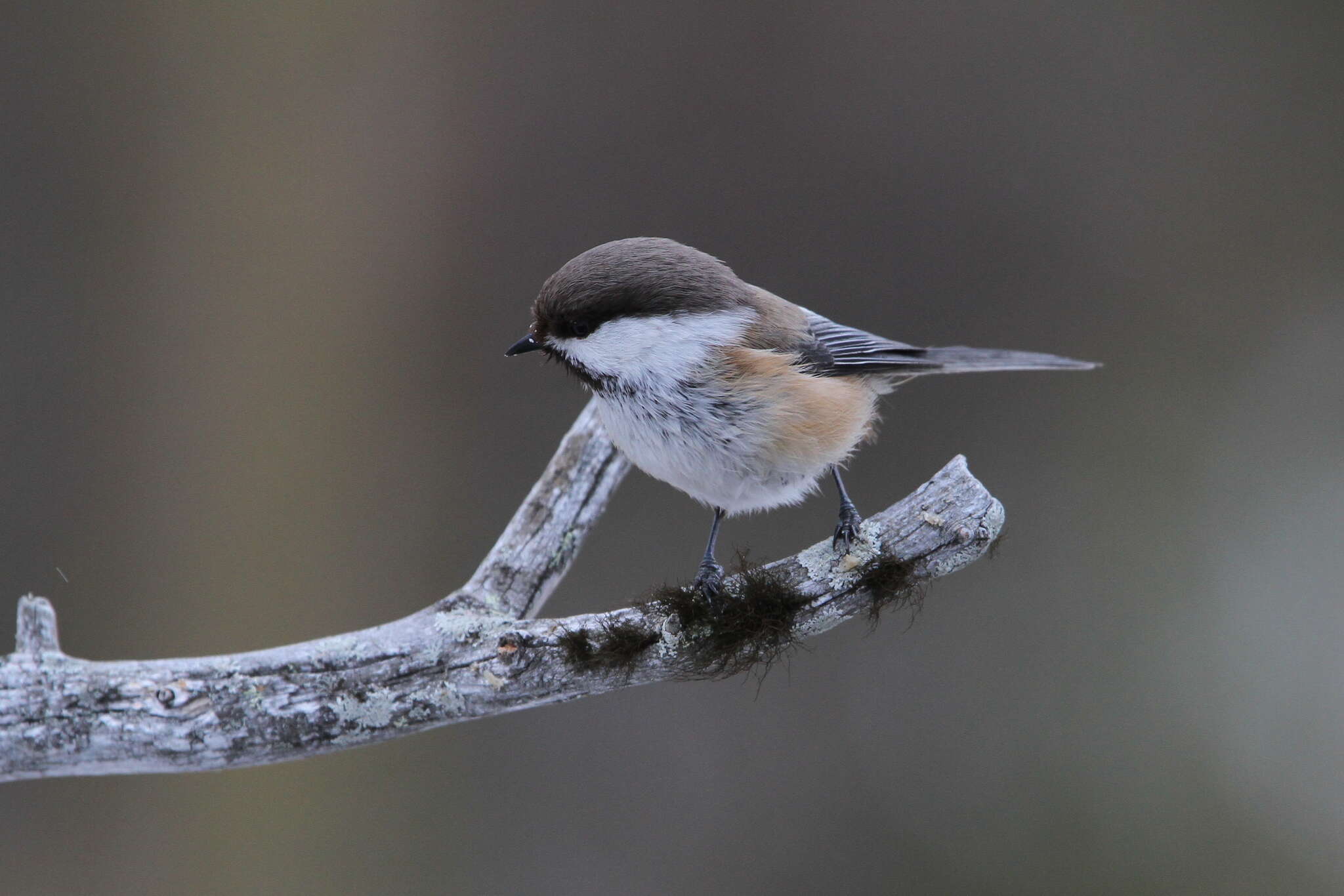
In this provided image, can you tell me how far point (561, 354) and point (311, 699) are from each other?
70 centimetres

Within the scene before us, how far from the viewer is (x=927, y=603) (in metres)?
2.89

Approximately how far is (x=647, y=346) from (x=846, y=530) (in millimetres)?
433

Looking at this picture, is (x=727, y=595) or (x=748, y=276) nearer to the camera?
(x=727, y=595)

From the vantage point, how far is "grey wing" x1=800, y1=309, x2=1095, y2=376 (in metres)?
1.86

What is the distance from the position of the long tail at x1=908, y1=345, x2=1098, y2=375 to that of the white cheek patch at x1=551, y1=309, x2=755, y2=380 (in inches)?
21.4

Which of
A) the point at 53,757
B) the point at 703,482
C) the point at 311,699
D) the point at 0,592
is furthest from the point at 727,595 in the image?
the point at 0,592

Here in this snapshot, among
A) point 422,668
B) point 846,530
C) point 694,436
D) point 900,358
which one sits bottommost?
point 422,668

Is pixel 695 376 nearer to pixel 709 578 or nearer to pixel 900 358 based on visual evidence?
pixel 709 578

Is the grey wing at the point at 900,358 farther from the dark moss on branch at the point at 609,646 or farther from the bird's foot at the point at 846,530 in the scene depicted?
the dark moss on branch at the point at 609,646

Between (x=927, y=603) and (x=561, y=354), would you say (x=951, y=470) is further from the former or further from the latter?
(x=927, y=603)

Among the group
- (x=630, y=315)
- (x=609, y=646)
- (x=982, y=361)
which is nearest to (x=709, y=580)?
(x=609, y=646)

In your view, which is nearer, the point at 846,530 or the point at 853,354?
the point at 846,530

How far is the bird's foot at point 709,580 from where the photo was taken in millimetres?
1590

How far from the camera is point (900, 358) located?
1.91m
